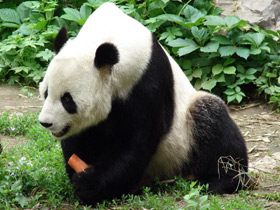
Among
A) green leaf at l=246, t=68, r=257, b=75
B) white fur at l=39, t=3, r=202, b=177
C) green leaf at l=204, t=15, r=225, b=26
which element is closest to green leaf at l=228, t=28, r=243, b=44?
green leaf at l=204, t=15, r=225, b=26

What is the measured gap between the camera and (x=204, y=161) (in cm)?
526

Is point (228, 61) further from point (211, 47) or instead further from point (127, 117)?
point (127, 117)

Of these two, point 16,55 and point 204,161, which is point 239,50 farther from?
point 16,55

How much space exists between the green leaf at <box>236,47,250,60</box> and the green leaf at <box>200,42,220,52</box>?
0.35m

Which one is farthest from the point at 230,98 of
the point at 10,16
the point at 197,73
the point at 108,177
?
the point at 10,16

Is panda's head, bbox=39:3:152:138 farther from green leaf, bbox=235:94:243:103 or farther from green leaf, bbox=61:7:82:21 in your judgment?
A: green leaf, bbox=61:7:82:21

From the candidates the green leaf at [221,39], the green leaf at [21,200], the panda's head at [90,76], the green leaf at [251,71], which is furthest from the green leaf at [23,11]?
the green leaf at [21,200]

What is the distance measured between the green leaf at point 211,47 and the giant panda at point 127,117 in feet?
9.18

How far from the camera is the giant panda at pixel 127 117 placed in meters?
4.22

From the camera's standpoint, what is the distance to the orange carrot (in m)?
4.61

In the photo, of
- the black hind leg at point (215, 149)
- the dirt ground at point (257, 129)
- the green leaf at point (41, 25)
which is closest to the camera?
the black hind leg at point (215, 149)

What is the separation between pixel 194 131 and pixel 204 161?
35 cm

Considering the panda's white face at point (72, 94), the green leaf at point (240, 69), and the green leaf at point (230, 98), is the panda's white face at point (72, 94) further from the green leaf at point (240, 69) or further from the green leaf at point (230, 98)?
the green leaf at point (240, 69)

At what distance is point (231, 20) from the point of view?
8.14 meters
